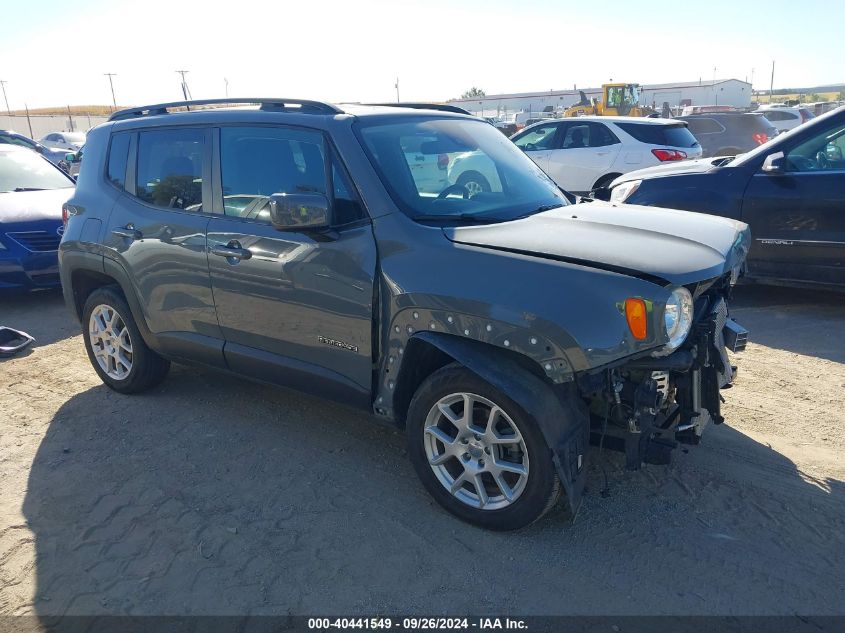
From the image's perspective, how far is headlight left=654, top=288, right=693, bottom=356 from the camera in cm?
283

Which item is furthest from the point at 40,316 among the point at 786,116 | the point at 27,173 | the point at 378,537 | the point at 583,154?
the point at 786,116

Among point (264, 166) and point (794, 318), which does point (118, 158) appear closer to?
point (264, 166)

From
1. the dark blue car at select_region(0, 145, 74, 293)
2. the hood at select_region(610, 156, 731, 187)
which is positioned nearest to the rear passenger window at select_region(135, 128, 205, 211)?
the dark blue car at select_region(0, 145, 74, 293)

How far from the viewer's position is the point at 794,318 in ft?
20.2

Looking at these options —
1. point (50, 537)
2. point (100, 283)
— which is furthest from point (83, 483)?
point (100, 283)

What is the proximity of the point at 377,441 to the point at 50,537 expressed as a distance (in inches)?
69.8

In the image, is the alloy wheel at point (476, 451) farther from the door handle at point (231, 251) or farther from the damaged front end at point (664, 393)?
the door handle at point (231, 251)

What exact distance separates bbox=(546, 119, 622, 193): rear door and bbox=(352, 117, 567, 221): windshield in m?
7.71

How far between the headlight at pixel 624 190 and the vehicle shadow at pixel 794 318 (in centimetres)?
149

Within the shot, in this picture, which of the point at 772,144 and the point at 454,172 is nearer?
the point at 454,172

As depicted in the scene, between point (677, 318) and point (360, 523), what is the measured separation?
5.76 feet

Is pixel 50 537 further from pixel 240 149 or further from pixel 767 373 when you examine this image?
pixel 767 373

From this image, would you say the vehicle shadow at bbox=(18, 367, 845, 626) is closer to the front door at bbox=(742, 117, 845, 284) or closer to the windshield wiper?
the windshield wiper

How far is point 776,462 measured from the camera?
375 cm
